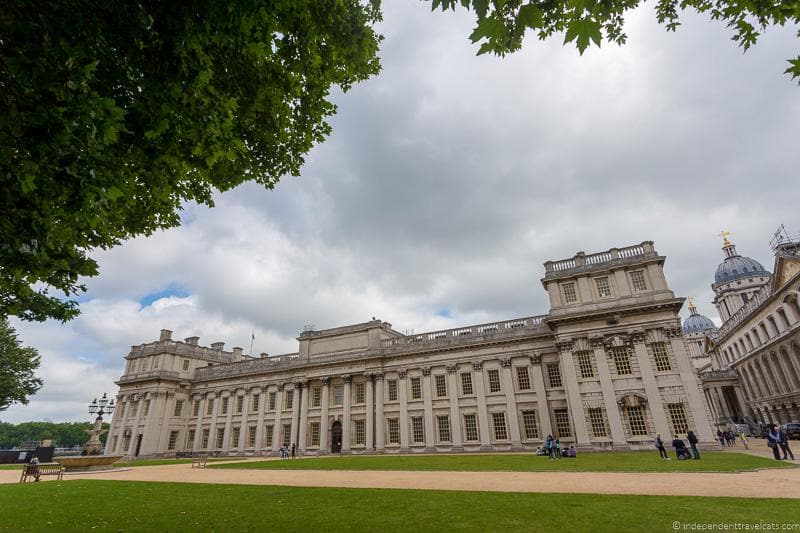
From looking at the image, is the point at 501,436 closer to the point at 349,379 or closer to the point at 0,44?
the point at 349,379

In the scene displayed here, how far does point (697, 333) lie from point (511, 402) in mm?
93658

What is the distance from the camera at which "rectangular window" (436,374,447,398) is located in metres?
38.6

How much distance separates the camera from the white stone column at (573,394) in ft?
98.9

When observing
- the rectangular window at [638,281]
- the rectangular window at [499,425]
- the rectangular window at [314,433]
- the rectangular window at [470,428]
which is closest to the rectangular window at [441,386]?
the rectangular window at [470,428]

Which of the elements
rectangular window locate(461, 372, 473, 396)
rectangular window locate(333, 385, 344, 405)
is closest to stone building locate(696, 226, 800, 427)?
rectangular window locate(461, 372, 473, 396)

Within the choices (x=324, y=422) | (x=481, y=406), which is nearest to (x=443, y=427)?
(x=481, y=406)

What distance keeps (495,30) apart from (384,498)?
38.8ft

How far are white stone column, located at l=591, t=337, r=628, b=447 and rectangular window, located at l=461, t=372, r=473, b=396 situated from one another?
11578mm

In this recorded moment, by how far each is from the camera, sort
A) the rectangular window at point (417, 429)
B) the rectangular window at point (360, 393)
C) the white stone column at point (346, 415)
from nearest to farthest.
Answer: the rectangular window at point (417, 429) < the white stone column at point (346, 415) < the rectangular window at point (360, 393)

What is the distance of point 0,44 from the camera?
6.07 metres

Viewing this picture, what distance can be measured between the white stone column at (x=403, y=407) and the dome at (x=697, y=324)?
9732cm

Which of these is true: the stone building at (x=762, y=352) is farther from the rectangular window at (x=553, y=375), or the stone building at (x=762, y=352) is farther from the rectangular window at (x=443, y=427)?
the rectangular window at (x=443, y=427)

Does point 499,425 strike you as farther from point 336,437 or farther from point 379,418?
point 336,437

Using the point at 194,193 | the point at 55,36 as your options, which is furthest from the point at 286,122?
the point at 55,36
